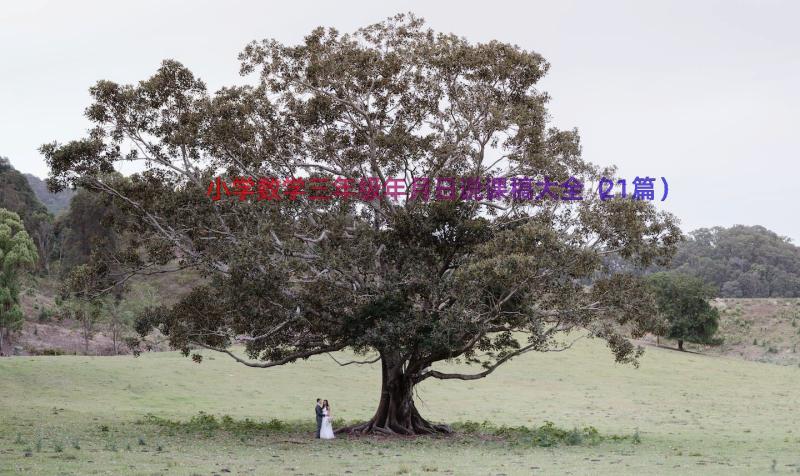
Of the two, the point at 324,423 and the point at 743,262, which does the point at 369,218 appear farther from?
the point at 743,262

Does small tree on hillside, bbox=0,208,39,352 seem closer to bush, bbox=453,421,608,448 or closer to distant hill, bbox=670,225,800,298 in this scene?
bush, bbox=453,421,608,448

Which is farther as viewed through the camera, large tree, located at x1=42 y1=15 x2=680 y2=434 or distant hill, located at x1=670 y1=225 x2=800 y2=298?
distant hill, located at x1=670 y1=225 x2=800 y2=298

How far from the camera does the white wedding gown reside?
2531 cm

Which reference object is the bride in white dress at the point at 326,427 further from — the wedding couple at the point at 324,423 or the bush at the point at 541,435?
the bush at the point at 541,435

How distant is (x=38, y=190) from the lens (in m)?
195

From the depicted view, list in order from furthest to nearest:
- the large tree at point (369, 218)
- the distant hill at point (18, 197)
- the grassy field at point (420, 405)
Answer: the distant hill at point (18, 197)
the large tree at point (369, 218)
the grassy field at point (420, 405)

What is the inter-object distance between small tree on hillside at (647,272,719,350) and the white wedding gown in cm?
5167

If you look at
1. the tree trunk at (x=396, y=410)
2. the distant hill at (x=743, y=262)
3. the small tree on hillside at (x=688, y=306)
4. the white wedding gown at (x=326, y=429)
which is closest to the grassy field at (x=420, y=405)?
the white wedding gown at (x=326, y=429)

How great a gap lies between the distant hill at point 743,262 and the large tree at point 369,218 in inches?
3994

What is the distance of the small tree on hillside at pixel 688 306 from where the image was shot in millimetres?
70625

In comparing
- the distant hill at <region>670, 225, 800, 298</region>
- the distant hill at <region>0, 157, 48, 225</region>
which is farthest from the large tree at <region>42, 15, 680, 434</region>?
the distant hill at <region>670, 225, 800, 298</region>

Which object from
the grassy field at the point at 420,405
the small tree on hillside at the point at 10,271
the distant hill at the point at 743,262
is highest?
the distant hill at the point at 743,262

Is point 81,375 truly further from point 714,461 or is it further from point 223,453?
point 714,461

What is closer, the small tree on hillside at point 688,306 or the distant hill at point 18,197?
the small tree on hillside at point 688,306
